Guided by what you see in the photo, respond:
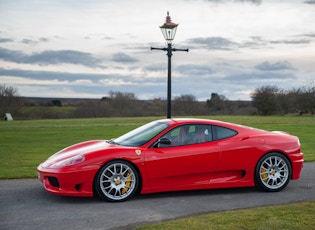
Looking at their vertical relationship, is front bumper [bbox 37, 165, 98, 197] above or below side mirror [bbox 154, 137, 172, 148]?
below

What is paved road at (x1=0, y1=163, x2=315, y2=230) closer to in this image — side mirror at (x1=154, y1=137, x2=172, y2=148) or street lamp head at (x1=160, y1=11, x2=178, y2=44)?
side mirror at (x1=154, y1=137, x2=172, y2=148)

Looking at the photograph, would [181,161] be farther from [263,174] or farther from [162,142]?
[263,174]

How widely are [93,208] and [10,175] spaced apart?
3725 mm

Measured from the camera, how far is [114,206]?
712 centimetres

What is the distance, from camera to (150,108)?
2712 inches

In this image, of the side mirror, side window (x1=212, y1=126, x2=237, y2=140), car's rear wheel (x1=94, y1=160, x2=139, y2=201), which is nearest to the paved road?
car's rear wheel (x1=94, y1=160, x2=139, y2=201)

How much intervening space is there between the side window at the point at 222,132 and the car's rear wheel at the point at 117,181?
165cm

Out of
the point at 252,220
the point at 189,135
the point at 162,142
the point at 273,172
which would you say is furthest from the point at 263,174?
the point at 252,220

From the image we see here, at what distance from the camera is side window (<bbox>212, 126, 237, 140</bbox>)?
8195 mm

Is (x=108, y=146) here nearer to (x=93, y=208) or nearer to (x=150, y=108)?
(x=93, y=208)

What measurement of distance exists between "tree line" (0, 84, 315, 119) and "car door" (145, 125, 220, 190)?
51.3 m

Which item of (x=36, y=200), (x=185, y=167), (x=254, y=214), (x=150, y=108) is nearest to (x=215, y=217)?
(x=254, y=214)

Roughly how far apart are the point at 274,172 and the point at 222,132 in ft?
3.87

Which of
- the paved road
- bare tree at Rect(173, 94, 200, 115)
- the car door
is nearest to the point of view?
the paved road
